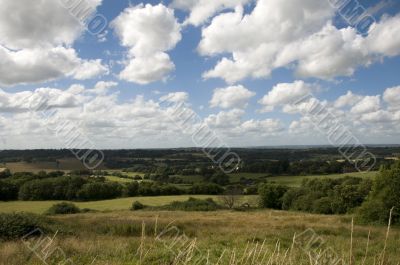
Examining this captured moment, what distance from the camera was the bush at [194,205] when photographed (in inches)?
2729

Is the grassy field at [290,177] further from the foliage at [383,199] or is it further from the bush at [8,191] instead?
the bush at [8,191]

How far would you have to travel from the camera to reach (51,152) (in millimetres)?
123125

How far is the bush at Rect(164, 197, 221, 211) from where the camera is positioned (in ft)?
227

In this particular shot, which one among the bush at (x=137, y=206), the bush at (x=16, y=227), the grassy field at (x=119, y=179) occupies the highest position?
the bush at (x=16, y=227)

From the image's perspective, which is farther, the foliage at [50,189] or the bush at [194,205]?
the foliage at [50,189]

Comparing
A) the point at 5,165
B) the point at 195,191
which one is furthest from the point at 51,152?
the point at 195,191

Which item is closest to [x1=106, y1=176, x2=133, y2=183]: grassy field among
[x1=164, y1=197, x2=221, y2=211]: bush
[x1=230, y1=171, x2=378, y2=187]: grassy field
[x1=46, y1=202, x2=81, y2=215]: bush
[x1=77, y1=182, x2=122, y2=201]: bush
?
[x1=77, y1=182, x2=122, y2=201]: bush

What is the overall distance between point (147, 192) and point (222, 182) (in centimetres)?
1994

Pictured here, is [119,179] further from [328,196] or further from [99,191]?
[328,196]

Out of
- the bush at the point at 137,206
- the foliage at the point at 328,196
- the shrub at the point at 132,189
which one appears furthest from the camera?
the shrub at the point at 132,189

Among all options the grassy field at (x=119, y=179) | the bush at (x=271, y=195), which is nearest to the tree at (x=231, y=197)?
the bush at (x=271, y=195)

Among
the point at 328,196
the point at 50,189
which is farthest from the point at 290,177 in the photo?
the point at 50,189

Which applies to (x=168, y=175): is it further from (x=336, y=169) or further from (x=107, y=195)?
(x=336, y=169)

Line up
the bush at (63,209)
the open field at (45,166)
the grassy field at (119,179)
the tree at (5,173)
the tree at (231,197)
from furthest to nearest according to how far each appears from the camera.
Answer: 1. the open field at (45,166)
2. the grassy field at (119,179)
3. the tree at (5,173)
4. the tree at (231,197)
5. the bush at (63,209)
